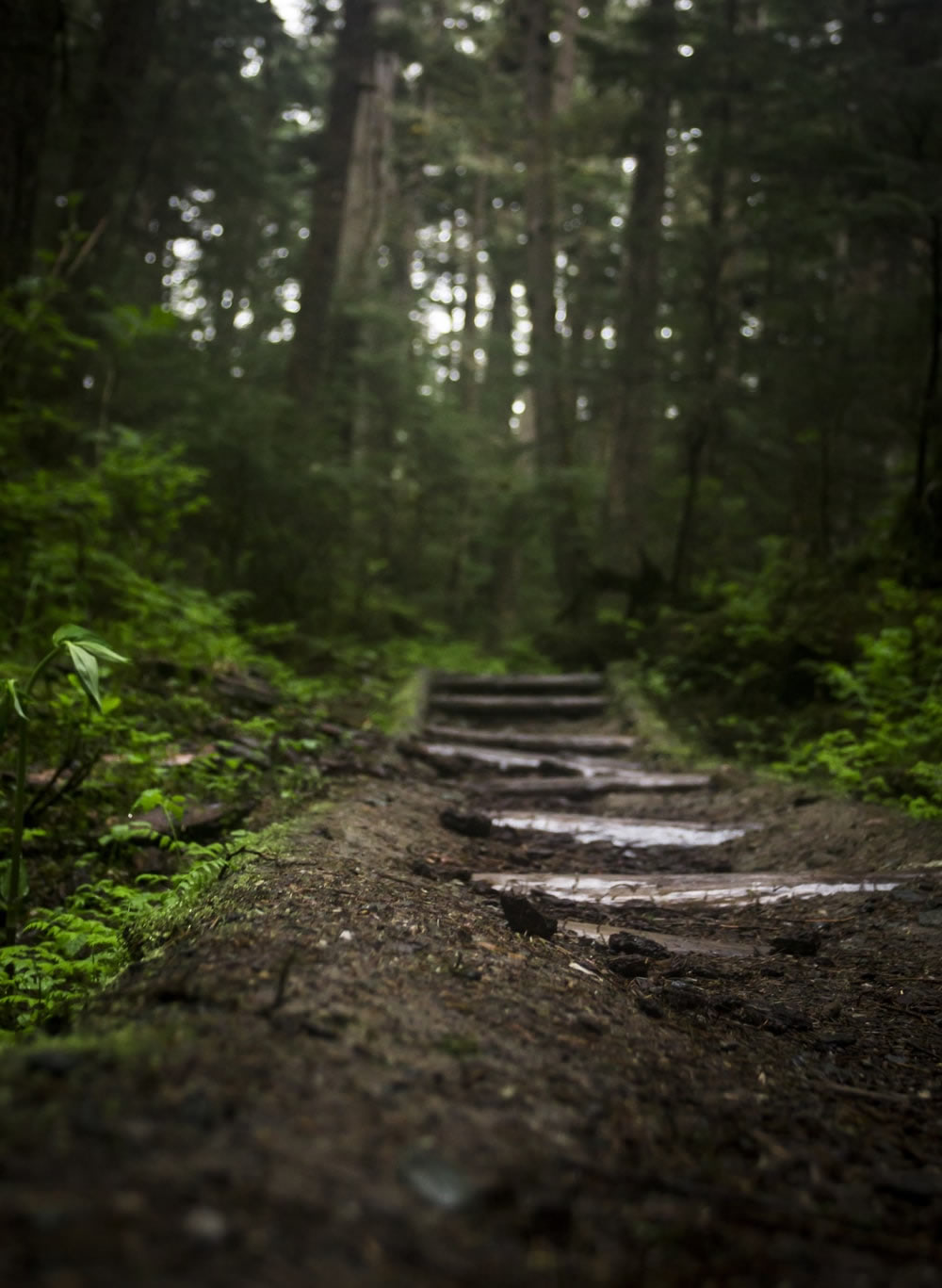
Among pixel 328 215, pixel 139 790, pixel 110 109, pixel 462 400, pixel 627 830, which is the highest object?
pixel 328 215

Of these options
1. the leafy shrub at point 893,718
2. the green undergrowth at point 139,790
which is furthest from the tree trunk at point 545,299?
the green undergrowth at point 139,790

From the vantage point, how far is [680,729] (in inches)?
281

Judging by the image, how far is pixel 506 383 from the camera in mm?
18109

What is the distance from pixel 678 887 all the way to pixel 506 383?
15.9 meters

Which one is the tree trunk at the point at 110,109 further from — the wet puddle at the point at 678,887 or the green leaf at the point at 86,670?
the wet puddle at the point at 678,887

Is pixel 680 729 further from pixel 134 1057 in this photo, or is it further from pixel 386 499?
pixel 386 499

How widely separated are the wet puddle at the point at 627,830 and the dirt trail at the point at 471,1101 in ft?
3.80

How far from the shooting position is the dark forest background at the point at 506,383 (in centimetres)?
634

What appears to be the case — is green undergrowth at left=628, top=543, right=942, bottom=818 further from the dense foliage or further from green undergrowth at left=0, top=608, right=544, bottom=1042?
green undergrowth at left=0, top=608, right=544, bottom=1042

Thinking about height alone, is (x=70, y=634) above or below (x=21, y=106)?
below

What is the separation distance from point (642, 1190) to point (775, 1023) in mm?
1156

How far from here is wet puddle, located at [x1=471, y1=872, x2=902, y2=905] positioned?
3.38 meters

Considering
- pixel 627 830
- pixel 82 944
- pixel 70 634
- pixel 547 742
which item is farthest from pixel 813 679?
pixel 70 634

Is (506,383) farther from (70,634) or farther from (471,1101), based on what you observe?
(471,1101)
